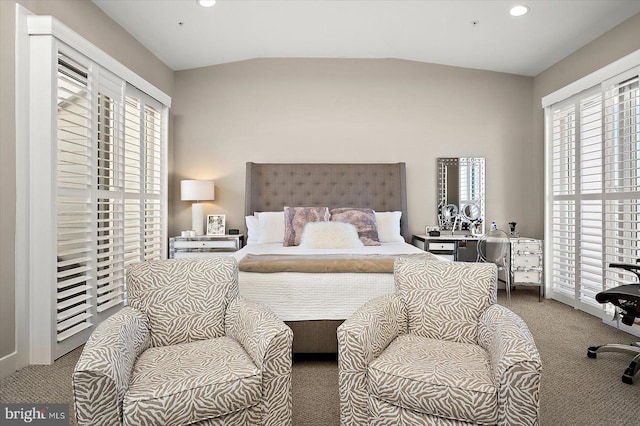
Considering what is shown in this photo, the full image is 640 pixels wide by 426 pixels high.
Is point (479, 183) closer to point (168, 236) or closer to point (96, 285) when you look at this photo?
point (168, 236)

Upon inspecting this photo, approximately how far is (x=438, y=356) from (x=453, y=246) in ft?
10.2

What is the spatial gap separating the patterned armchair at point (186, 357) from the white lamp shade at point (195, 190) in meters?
2.73

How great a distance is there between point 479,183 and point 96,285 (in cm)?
443

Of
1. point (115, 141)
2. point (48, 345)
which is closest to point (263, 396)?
point (48, 345)

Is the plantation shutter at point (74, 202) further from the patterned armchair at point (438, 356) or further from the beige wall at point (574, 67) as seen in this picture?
the beige wall at point (574, 67)

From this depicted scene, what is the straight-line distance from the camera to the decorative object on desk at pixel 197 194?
4805 millimetres

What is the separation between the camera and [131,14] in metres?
3.71

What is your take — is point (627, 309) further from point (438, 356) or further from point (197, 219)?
point (197, 219)

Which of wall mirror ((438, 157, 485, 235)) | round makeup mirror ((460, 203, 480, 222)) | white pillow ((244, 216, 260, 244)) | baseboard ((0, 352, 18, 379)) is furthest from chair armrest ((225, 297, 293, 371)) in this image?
round makeup mirror ((460, 203, 480, 222))

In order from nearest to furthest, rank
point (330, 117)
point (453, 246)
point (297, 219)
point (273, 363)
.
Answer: point (273, 363)
point (297, 219)
point (453, 246)
point (330, 117)

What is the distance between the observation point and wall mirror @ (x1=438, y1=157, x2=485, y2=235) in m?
5.18

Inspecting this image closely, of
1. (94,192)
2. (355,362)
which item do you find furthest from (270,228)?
(355,362)

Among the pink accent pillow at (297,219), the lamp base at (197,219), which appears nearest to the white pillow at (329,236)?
the pink accent pillow at (297,219)

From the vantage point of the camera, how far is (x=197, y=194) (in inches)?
189
